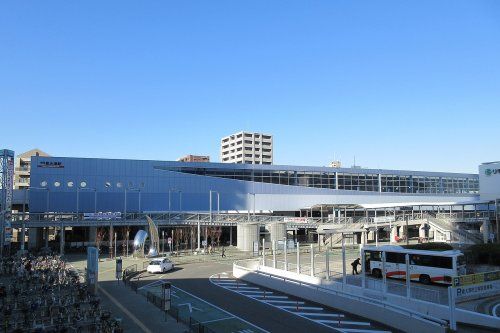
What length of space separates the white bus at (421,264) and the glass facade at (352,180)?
4718cm

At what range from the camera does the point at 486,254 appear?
3069cm

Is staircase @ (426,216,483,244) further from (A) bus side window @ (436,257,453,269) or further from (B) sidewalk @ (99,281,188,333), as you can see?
(B) sidewalk @ (99,281,188,333)

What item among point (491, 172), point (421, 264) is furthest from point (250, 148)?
point (421, 264)

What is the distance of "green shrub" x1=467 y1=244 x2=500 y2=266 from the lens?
98.5 ft

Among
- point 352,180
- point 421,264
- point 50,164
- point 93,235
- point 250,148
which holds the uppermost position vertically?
point 250,148

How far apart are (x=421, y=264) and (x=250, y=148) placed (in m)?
140

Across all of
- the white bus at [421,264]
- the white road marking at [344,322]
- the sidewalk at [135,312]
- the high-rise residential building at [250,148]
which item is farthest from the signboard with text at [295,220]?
the high-rise residential building at [250,148]

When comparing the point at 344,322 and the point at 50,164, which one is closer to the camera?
the point at 344,322

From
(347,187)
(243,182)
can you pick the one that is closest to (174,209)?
(243,182)

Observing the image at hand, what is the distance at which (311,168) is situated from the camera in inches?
3263

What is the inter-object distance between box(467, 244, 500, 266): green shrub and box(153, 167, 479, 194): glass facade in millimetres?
48628

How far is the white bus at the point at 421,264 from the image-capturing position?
25516mm

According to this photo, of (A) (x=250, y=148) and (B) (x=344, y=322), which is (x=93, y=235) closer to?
(B) (x=344, y=322)

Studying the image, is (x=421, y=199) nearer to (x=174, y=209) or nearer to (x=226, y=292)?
(x=174, y=209)
